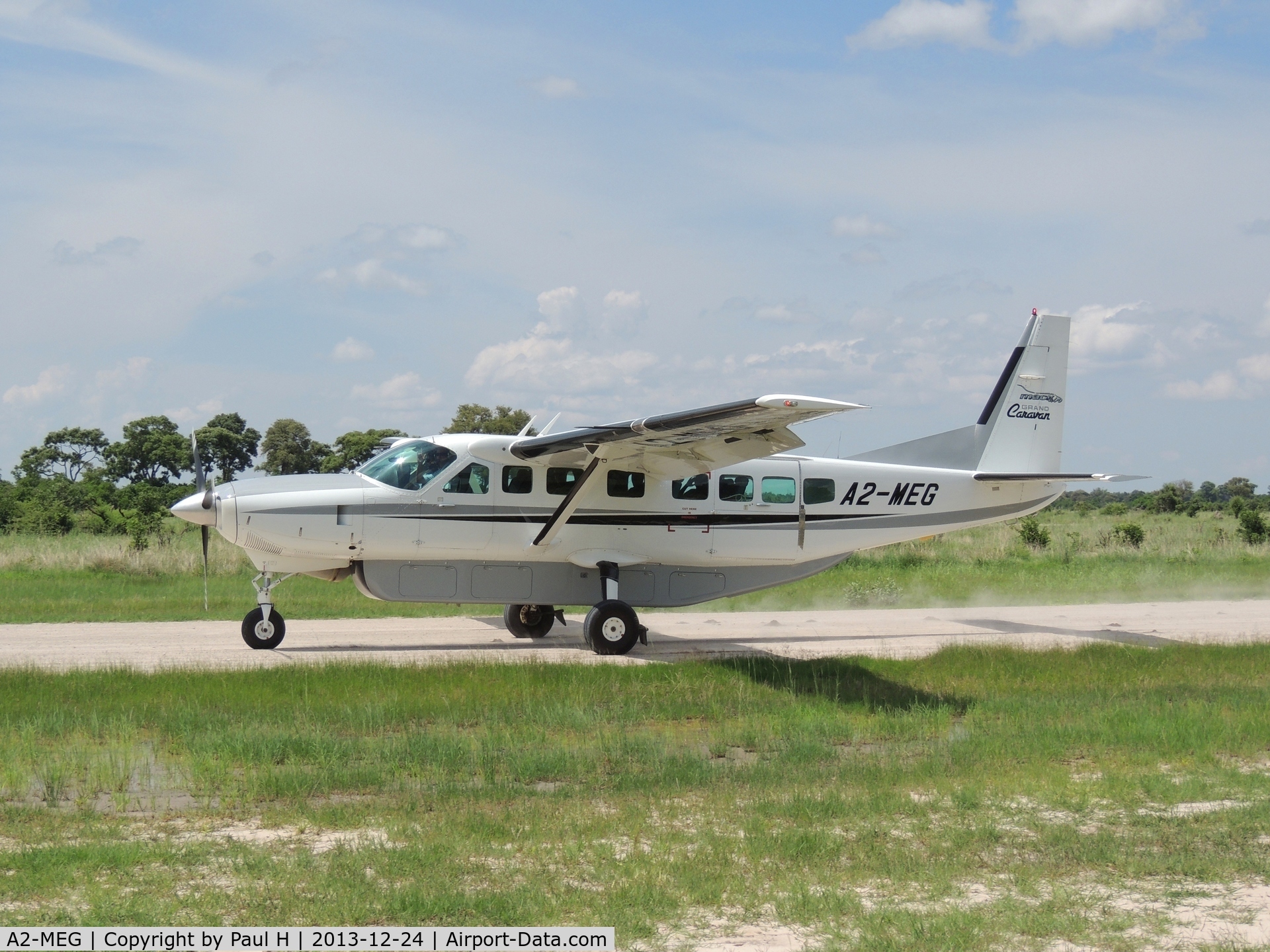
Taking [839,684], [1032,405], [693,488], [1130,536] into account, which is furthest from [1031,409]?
[1130,536]

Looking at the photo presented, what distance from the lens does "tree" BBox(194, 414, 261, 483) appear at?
5234 cm

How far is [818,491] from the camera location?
679 inches

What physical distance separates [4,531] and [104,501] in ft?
19.7

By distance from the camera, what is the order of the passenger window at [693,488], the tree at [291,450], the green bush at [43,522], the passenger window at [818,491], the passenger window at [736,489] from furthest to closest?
the tree at [291,450]
the green bush at [43,522]
the passenger window at [818,491]
the passenger window at [736,489]
the passenger window at [693,488]

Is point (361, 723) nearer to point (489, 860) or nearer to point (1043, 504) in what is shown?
point (489, 860)

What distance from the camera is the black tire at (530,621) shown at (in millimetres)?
17500

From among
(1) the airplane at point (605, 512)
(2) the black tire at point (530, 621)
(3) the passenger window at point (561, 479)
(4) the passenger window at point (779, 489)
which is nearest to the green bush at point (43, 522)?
(1) the airplane at point (605, 512)

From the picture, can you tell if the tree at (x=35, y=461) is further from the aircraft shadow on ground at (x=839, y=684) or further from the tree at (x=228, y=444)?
the aircraft shadow on ground at (x=839, y=684)

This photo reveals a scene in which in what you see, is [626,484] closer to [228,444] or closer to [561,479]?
[561,479]

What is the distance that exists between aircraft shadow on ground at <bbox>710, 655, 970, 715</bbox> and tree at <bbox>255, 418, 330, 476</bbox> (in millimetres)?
35177

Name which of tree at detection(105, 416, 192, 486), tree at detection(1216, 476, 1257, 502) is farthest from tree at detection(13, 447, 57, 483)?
tree at detection(1216, 476, 1257, 502)

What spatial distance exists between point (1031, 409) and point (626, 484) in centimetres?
711

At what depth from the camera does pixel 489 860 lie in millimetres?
6297

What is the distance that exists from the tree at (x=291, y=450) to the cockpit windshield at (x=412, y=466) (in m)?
31.6
